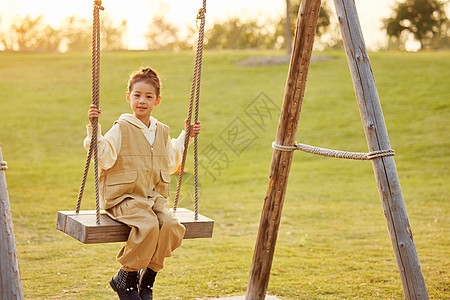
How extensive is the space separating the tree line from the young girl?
20564mm

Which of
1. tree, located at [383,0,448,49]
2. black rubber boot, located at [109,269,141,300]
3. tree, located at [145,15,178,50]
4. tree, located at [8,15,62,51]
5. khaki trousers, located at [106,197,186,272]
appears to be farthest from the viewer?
tree, located at [145,15,178,50]

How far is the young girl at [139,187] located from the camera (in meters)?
3.32

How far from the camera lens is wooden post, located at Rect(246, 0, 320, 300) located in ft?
12.5

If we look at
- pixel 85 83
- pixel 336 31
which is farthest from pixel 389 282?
pixel 336 31

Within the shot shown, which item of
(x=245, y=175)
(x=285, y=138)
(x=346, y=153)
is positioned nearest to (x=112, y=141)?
(x=285, y=138)

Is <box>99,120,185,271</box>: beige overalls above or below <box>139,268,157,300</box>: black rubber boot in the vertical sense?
above

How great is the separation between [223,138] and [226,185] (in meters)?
4.44

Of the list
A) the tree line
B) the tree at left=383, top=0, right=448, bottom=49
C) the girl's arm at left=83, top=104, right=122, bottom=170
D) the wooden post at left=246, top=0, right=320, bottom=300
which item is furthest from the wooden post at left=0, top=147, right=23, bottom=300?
the tree at left=383, top=0, right=448, bottom=49

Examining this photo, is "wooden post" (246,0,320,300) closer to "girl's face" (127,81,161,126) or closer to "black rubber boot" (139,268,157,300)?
"black rubber boot" (139,268,157,300)

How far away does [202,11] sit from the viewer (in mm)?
3771

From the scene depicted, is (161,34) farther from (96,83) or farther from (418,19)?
(96,83)

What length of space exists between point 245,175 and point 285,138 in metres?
8.41

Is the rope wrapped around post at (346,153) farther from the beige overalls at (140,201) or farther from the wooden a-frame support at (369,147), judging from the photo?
the beige overalls at (140,201)

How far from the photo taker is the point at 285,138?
3.93 m
